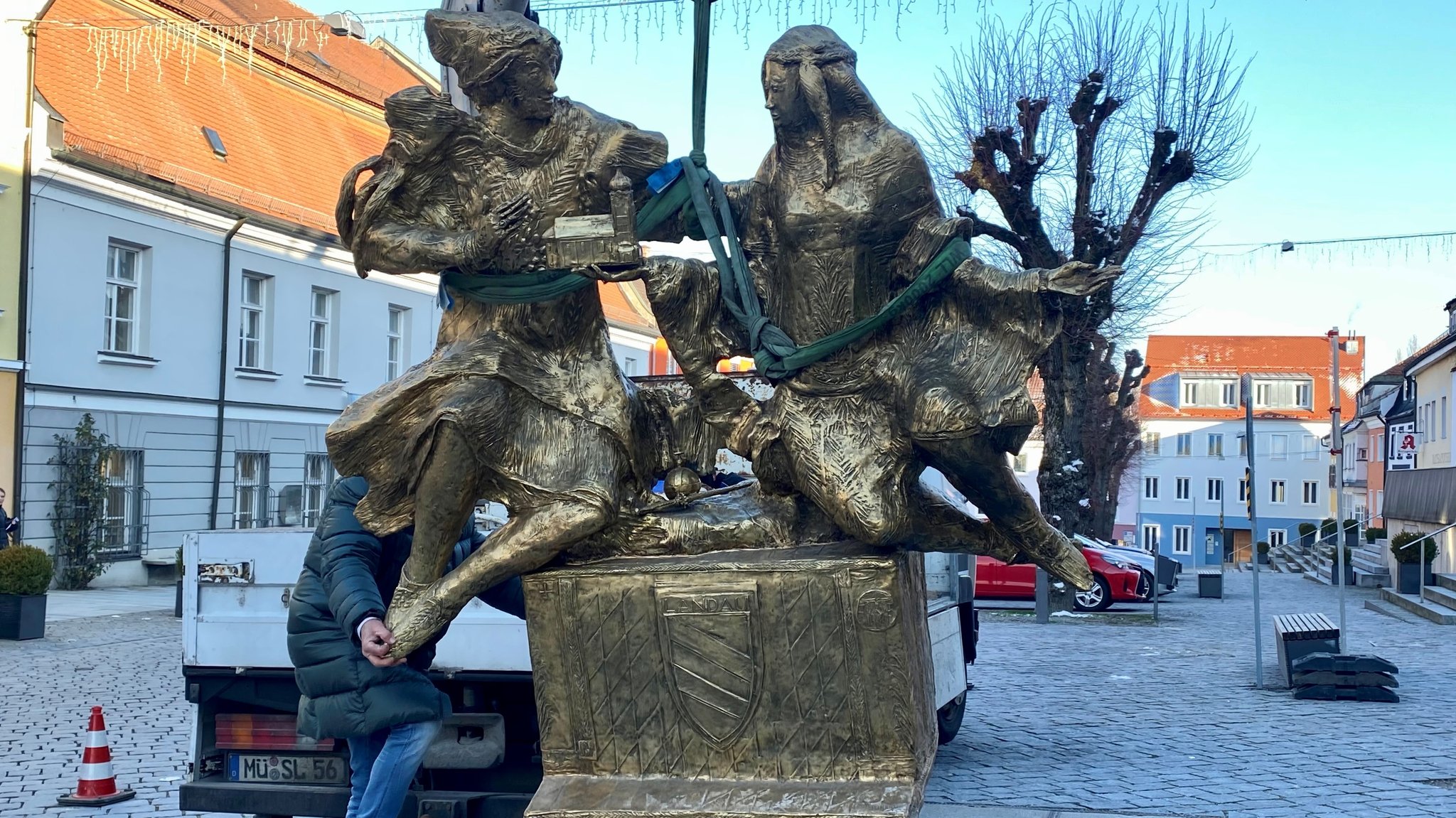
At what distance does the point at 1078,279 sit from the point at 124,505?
1928cm

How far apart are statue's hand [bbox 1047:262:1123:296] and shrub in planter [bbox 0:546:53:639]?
11.9m

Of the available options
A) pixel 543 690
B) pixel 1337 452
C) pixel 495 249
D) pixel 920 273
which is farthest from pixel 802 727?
pixel 1337 452

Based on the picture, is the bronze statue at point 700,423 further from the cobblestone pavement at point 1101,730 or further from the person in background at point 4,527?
the person in background at point 4,527

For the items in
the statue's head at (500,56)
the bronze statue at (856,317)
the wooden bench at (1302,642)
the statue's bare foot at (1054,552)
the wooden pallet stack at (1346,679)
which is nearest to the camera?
the bronze statue at (856,317)

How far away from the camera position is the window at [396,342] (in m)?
26.0

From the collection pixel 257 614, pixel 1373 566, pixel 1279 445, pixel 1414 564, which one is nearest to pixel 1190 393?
pixel 1279 445

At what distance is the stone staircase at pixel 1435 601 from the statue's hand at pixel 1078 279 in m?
15.3

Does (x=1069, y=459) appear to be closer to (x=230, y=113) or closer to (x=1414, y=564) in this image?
(x=1414, y=564)

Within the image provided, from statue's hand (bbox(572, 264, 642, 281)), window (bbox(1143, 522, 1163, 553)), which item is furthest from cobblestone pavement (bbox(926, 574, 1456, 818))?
window (bbox(1143, 522, 1163, 553))

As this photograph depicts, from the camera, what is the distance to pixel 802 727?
11.2 ft

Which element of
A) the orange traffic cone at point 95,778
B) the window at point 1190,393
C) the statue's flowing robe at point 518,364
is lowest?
the orange traffic cone at point 95,778

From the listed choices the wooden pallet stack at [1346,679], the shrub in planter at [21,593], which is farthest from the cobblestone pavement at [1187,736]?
the shrub in planter at [21,593]

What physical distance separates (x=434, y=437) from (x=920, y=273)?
1.22 metres

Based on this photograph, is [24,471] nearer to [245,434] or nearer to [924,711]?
[245,434]
